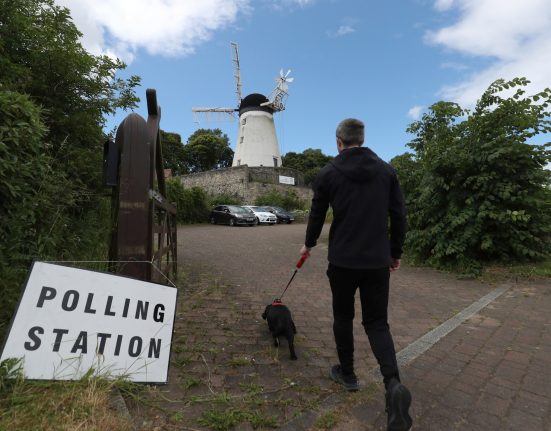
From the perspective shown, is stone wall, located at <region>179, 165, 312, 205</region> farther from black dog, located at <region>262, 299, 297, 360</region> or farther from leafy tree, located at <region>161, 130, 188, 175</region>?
black dog, located at <region>262, 299, 297, 360</region>

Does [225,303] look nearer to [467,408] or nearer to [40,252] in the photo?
[40,252]

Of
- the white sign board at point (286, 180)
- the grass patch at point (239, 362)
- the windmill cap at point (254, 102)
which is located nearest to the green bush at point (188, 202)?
the white sign board at point (286, 180)

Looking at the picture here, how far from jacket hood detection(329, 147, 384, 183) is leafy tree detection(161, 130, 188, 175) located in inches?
1751

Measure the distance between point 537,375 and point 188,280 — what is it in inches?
210

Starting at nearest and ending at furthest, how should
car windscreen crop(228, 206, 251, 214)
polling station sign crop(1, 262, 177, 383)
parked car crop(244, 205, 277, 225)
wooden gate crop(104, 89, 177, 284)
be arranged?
polling station sign crop(1, 262, 177, 383) → wooden gate crop(104, 89, 177, 284) → car windscreen crop(228, 206, 251, 214) → parked car crop(244, 205, 277, 225)

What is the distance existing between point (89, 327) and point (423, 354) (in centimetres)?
297

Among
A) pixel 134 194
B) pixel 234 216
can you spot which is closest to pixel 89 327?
pixel 134 194

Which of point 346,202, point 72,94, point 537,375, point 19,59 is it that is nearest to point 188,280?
point 72,94

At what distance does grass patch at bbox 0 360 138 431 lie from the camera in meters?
1.99

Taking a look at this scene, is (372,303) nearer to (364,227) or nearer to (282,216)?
(364,227)

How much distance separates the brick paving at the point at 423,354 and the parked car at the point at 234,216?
16637 mm

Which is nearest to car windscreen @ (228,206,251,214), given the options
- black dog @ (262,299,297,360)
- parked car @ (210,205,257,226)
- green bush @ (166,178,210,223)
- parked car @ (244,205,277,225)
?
parked car @ (210,205,257,226)

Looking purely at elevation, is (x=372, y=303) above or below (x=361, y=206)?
below

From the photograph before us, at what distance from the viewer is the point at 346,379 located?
9.27 feet
